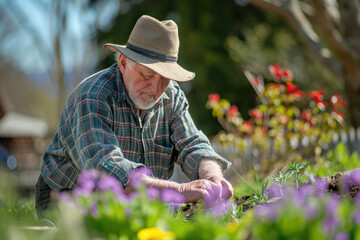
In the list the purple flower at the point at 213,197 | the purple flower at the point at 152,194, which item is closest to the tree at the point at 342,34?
the purple flower at the point at 213,197

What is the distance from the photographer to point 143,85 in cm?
265

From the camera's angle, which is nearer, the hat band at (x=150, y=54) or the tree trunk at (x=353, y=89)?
the hat band at (x=150, y=54)

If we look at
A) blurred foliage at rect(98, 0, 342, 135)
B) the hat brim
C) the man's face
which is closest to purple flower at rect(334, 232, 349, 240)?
the hat brim

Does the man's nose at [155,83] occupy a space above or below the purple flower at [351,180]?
above

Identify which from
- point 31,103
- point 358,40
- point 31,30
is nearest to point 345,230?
point 358,40

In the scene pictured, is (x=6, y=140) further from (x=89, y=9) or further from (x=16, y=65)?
(x=89, y=9)

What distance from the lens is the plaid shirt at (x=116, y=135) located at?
7.88ft

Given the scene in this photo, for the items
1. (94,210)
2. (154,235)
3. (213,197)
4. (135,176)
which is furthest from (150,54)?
(154,235)

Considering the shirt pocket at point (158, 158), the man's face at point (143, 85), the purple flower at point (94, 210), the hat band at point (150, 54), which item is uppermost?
the hat band at point (150, 54)

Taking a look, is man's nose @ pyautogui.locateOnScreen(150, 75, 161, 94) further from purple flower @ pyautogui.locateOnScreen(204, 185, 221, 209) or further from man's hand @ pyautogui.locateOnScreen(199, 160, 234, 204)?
purple flower @ pyautogui.locateOnScreen(204, 185, 221, 209)

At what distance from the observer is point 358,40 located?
820 cm

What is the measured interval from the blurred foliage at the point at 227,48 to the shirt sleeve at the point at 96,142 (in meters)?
9.69

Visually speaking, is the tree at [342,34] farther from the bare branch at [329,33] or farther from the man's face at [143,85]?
the man's face at [143,85]

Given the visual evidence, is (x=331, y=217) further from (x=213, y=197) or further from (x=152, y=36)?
(x=152, y=36)
